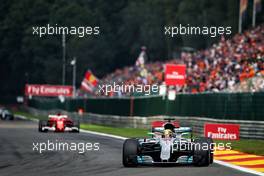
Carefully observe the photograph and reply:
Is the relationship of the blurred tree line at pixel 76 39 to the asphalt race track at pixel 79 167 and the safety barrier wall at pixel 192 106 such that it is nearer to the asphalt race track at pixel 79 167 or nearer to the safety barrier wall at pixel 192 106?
the safety barrier wall at pixel 192 106

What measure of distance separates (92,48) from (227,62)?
72102 millimetres

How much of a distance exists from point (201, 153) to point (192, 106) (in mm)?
18182

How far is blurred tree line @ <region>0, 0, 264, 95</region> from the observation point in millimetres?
107138

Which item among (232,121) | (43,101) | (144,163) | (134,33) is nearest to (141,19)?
(134,33)

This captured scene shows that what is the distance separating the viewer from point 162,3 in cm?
10319

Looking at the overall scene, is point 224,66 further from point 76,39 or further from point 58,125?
point 76,39

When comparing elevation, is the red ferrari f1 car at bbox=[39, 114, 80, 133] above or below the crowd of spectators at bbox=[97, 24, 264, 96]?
below

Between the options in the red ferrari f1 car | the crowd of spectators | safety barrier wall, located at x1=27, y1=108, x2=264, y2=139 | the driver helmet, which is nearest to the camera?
the driver helmet

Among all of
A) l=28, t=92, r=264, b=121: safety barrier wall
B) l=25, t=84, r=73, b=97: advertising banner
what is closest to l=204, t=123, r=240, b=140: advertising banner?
l=28, t=92, r=264, b=121: safety barrier wall

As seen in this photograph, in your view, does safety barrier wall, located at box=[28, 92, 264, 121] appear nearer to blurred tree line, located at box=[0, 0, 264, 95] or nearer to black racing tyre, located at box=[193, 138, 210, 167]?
black racing tyre, located at box=[193, 138, 210, 167]

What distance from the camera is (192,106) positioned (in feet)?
113

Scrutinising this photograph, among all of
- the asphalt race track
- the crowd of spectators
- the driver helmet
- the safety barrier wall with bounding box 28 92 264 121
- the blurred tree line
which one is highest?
the blurred tree line

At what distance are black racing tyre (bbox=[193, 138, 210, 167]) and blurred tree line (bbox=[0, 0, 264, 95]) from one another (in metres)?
84.7

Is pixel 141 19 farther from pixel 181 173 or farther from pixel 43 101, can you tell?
pixel 181 173
